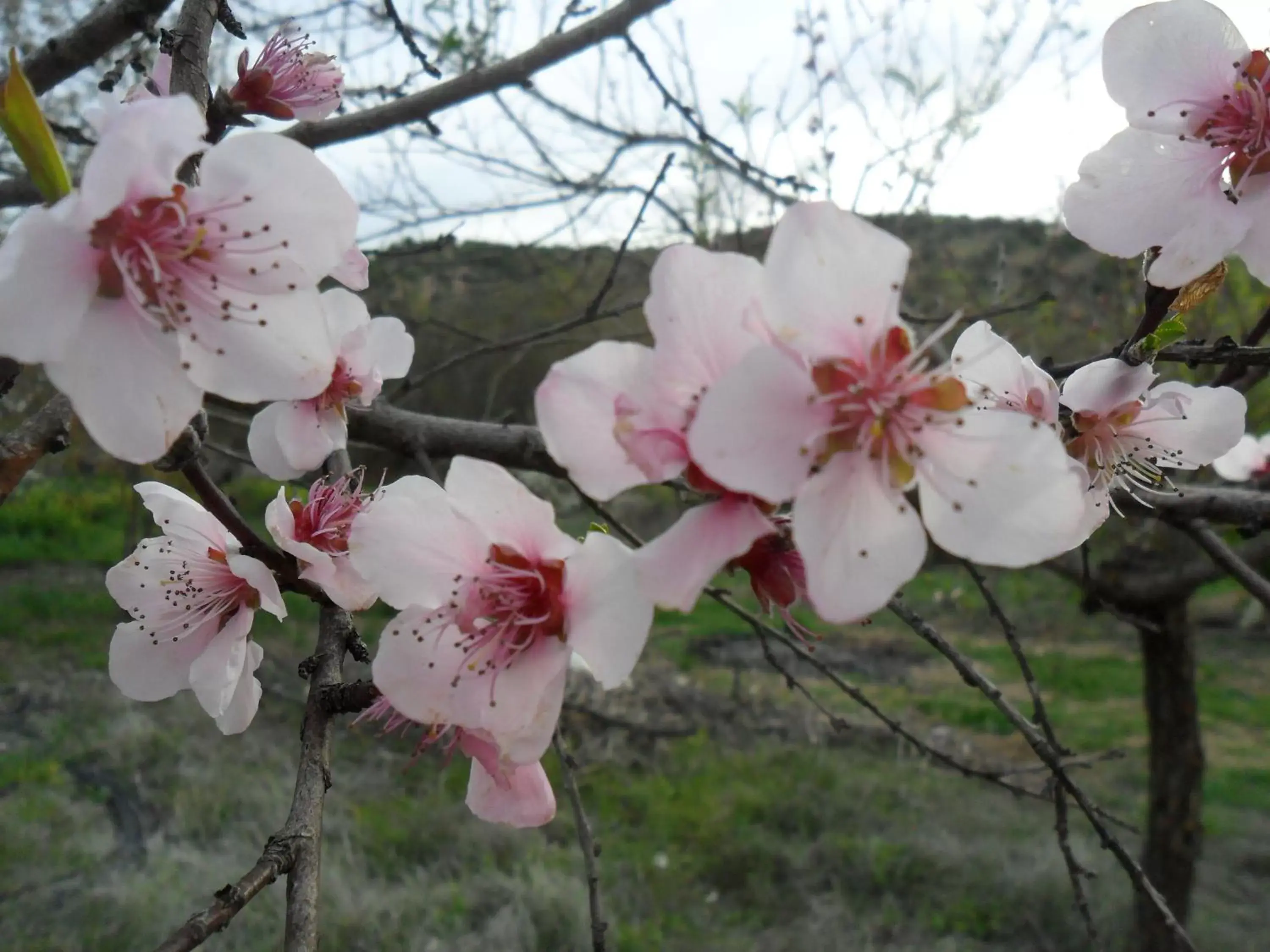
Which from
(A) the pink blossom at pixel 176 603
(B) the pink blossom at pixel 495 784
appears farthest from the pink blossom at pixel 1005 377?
(A) the pink blossom at pixel 176 603

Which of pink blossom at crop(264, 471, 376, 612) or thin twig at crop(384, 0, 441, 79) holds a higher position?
thin twig at crop(384, 0, 441, 79)

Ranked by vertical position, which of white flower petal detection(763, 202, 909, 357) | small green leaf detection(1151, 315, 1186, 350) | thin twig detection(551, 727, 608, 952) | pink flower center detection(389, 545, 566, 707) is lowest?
thin twig detection(551, 727, 608, 952)

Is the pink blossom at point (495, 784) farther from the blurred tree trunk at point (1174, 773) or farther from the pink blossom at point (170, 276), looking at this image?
the blurred tree trunk at point (1174, 773)

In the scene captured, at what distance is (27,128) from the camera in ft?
2.08

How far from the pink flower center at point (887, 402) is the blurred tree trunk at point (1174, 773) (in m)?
3.25

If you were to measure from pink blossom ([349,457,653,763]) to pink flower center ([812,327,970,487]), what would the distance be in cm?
23

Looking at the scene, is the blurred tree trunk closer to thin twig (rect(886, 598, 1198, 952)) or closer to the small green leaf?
thin twig (rect(886, 598, 1198, 952))

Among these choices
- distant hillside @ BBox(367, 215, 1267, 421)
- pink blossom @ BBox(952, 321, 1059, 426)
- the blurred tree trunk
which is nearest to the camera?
pink blossom @ BBox(952, 321, 1059, 426)

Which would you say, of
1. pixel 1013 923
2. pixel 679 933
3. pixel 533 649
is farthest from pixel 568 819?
pixel 533 649

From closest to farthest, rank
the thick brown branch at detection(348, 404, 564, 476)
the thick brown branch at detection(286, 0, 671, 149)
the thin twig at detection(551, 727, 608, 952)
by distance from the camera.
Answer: the thin twig at detection(551, 727, 608, 952) < the thick brown branch at detection(348, 404, 564, 476) < the thick brown branch at detection(286, 0, 671, 149)

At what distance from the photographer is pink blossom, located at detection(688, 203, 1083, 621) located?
59 centimetres

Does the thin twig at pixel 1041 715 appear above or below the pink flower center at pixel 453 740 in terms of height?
below

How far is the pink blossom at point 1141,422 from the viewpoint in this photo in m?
1.03

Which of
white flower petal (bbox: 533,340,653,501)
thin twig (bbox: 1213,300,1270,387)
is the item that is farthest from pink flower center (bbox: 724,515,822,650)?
thin twig (bbox: 1213,300,1270,387)
